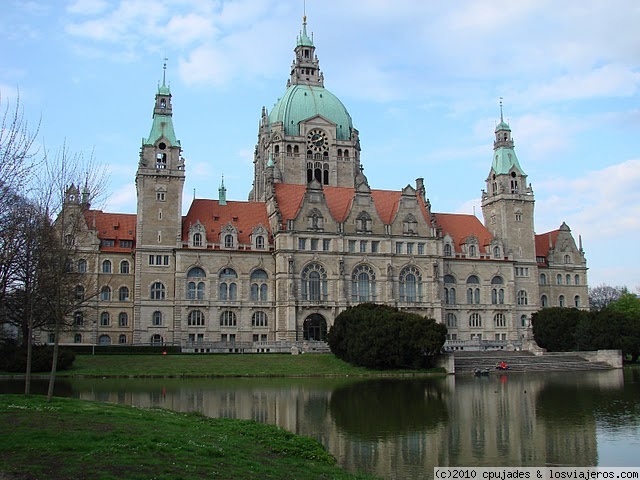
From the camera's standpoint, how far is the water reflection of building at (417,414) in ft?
82.3

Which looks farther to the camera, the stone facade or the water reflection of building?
the stone facade

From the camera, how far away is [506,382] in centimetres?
5666

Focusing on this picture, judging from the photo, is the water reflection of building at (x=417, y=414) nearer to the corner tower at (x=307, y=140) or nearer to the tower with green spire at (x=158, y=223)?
the tower with green spire at (x=158, y=223)

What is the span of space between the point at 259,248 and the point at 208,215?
24.9 feet

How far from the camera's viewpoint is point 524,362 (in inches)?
2854

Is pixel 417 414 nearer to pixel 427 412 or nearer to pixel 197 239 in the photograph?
pixel 427 412

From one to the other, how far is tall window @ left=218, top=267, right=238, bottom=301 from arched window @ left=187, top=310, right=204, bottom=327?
306 cm

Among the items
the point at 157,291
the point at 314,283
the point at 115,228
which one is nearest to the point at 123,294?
the point at 157,291

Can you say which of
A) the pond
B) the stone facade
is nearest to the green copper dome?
the stone facade

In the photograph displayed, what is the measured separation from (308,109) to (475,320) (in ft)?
126

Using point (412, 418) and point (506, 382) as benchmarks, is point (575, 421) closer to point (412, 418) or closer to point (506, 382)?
point (412, 418)

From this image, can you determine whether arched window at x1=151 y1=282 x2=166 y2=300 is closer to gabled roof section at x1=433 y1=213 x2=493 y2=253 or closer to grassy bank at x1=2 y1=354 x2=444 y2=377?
grassy bank at x1=2 y1=354 x2=444 y2=377

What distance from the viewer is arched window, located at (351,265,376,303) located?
87.2m

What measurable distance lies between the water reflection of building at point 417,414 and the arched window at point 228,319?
27.2 meters
